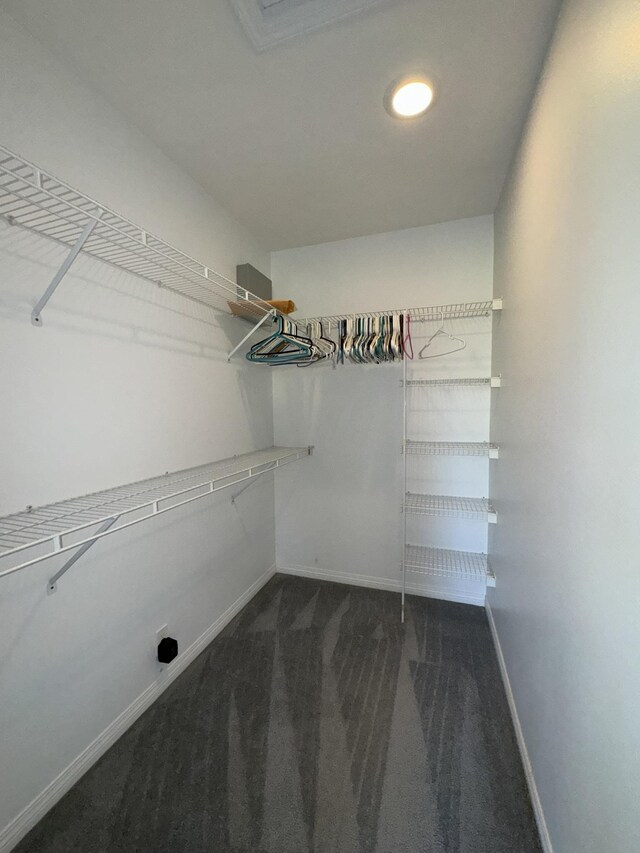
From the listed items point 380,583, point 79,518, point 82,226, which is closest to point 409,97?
point 82,226

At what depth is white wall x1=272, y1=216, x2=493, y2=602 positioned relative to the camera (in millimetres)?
2320

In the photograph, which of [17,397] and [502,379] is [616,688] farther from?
[17,397]

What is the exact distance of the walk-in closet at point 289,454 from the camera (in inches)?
33.5

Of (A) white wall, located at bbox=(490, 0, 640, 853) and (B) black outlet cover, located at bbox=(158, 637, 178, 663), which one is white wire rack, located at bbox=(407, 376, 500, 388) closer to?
(A) white wall, located at bbox=(490, 0, 640, 853)

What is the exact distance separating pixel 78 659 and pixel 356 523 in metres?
1.84

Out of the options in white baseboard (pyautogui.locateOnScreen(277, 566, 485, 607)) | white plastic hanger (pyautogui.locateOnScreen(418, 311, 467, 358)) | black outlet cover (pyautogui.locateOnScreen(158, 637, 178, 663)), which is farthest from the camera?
white baseboard (pyautogui.locateOnScreen(277, 566, 485, 607))

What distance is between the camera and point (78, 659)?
4.19ft

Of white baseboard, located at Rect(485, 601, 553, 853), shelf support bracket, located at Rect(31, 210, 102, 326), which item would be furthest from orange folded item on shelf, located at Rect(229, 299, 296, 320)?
white baseboard, located at Rect(485, 601, 553, 853)

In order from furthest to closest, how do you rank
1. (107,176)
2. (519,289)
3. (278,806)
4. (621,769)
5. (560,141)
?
(519,289) → (107,176) → (278,806) → (560,141) → (621,769)

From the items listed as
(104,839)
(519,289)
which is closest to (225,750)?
(104,839)

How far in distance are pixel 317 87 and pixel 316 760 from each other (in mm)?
2703

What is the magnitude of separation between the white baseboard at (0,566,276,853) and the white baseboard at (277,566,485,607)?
0.84m

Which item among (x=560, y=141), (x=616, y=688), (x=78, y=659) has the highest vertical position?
(x=560, y=141)

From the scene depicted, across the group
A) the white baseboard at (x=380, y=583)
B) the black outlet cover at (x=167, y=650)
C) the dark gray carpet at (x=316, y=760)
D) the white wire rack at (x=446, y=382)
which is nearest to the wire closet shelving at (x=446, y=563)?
the white baseboard at (x=380, y=583)
